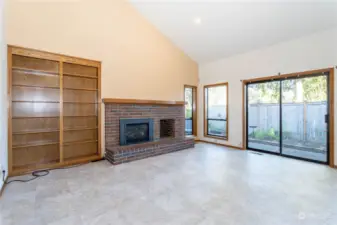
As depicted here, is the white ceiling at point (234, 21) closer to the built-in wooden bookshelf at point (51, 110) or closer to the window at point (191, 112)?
the window at point (191, 112)

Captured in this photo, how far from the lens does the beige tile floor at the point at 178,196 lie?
1995mm

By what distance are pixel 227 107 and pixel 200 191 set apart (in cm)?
387

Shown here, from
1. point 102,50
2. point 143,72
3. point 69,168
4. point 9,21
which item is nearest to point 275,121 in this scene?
point 143,72

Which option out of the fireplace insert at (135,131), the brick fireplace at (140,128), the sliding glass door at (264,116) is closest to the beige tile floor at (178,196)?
the brick fireplace at (140,128)

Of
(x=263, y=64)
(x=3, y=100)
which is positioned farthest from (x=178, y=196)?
(x=263, y=64)

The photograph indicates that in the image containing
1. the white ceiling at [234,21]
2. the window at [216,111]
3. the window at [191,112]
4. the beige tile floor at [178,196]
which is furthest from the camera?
the window at [191,112]

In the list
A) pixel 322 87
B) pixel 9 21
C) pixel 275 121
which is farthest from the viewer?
pixel 275 121

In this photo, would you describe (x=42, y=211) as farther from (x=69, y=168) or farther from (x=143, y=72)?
(x=143, y=72)

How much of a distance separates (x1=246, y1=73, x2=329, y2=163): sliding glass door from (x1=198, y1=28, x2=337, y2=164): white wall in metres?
0.28

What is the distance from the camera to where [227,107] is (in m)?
5.94

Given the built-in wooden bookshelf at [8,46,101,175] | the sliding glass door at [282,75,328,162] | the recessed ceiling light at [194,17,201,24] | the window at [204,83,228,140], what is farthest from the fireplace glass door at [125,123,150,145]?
the sliding glass door at [282,75,328,162]

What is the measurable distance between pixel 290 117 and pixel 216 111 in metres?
2.31

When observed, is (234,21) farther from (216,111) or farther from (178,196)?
(178,196)

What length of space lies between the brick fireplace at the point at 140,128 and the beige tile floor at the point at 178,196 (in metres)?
0.48
